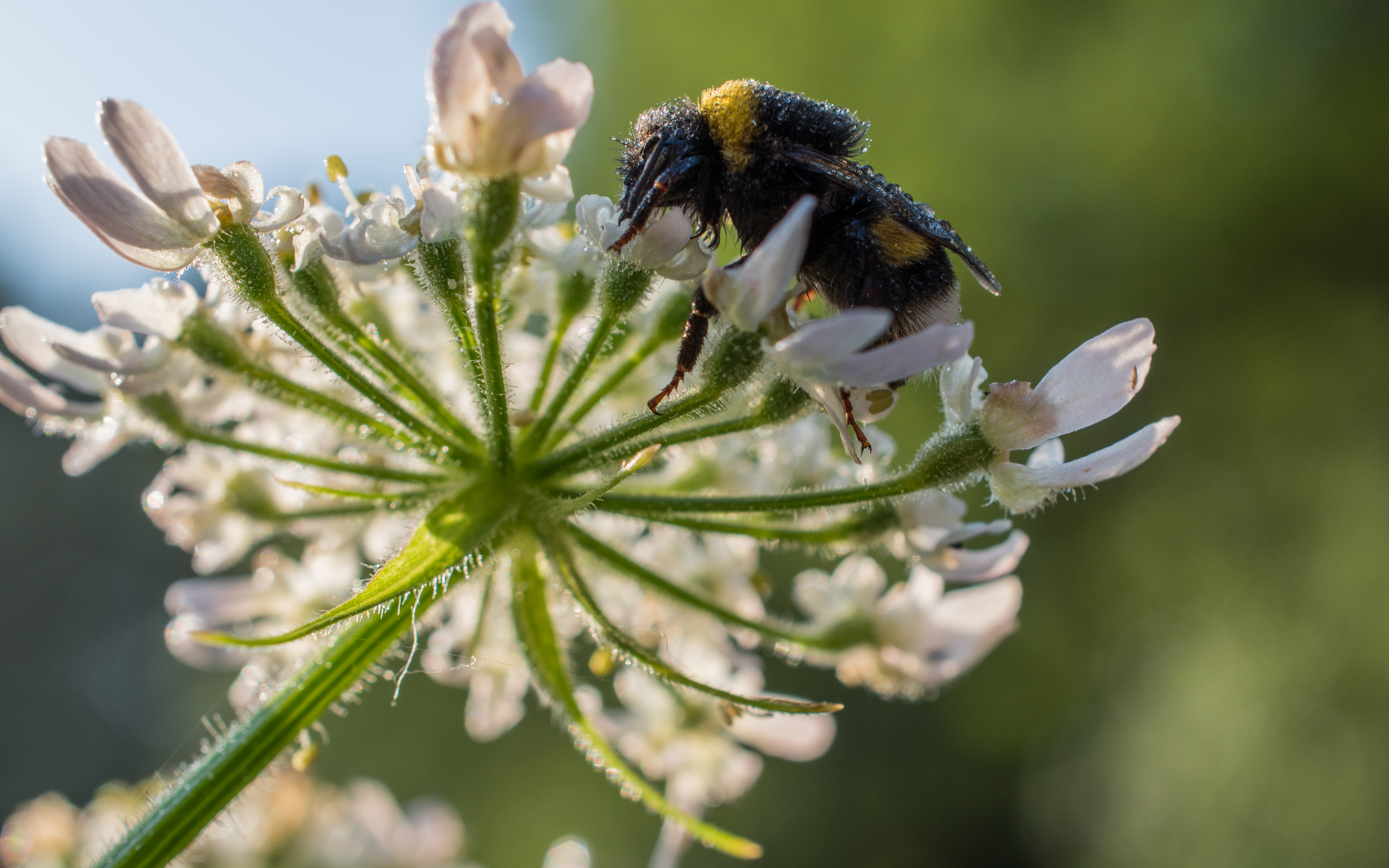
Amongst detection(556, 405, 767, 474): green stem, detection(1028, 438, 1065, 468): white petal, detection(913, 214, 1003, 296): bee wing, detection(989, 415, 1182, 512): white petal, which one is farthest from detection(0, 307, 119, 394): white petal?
detection(1028, 438, 1065, 468): white petal

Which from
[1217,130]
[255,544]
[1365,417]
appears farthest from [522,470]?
[1217,130]

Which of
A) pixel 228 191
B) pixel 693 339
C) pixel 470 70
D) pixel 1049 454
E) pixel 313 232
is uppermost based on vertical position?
pixel 1049 454

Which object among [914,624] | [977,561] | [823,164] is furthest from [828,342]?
[914,624]

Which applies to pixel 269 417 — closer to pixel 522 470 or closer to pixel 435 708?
pixel 522 470

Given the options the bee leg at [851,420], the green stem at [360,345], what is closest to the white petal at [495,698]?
the green stem at [360,345]

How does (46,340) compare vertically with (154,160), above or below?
Answer: below

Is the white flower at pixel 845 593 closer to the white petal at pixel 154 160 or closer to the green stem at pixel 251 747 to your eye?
the green stem at pixel 251 747

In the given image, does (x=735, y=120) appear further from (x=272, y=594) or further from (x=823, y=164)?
(x=272, y=594)

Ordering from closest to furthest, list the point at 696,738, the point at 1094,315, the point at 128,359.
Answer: the point at 128,359
the point at 696,738
the point at 1094,315

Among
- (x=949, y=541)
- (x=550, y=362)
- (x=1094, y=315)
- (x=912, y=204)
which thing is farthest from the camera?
Result: (x=1094, y=315)
